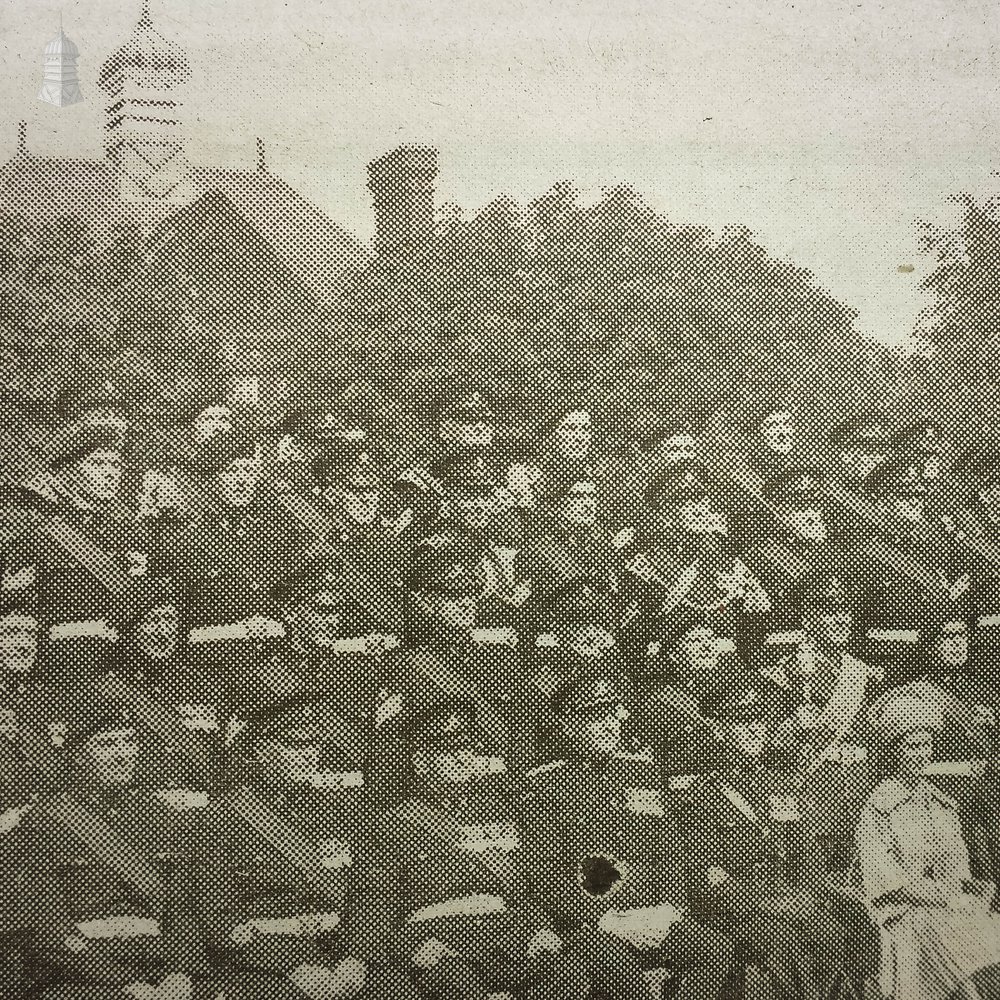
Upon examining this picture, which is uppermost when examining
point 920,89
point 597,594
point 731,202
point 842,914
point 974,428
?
point 920,89

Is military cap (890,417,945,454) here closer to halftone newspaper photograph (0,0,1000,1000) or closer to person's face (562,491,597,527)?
halftone newspaper photograph (0,0,1000,1000)

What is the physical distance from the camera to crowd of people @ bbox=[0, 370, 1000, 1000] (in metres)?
0.55

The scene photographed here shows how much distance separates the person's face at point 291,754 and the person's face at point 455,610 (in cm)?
14

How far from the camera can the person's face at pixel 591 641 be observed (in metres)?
0.57

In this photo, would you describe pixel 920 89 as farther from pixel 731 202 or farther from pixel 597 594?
pixel 597 594

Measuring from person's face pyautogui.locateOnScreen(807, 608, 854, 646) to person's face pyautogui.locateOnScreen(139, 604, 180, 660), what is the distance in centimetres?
53

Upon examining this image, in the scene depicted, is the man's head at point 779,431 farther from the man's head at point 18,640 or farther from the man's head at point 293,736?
the man's head at point 18,640

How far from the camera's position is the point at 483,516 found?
575 millimetres

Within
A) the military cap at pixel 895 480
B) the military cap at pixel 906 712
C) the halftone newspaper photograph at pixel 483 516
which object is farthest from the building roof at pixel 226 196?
the military cap at pixel 906 712

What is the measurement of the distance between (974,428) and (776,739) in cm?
32

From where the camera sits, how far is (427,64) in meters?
0.60

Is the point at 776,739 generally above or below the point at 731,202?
below

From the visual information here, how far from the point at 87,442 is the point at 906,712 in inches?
28.3

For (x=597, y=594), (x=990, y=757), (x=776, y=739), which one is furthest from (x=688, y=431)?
(x=990, y=757)
